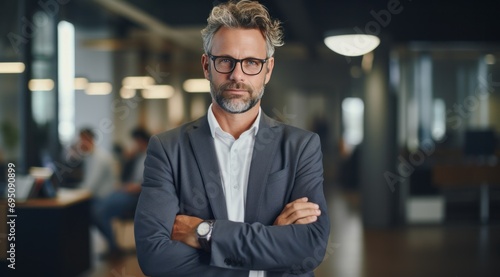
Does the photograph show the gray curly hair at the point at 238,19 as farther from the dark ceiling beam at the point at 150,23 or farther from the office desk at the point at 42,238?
the dark ceiling beam at the point at 150,23

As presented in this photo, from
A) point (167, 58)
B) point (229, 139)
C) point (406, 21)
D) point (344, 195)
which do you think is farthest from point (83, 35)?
point (229, 139)

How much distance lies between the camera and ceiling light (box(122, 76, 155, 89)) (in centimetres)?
1061

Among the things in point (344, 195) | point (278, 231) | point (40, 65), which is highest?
point (40, 65)

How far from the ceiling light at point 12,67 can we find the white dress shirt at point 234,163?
5.16m

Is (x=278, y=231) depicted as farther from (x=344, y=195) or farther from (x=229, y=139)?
(x=344, y=195)

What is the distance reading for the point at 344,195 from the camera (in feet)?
46.2

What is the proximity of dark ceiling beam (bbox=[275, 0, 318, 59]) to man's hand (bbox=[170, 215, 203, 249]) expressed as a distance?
6.63m

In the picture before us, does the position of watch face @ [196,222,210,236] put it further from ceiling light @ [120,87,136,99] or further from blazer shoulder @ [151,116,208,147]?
ceiling light @ [120,87,136,99]

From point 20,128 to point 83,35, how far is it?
3.99 m

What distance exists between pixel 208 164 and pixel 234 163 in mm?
97

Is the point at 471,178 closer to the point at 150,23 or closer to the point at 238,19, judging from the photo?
the point at 150,23

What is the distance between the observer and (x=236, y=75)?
1.87 metres

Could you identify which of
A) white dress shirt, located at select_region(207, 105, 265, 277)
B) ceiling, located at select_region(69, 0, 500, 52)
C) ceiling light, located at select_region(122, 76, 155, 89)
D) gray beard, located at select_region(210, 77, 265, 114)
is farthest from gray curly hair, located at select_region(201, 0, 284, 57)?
ceiling light, located at select_region(122, 76, 155, 89)

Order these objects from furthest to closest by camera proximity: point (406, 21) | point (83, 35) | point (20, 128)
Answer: point (83, 35)
point (406, 21)
point (20, 128)
